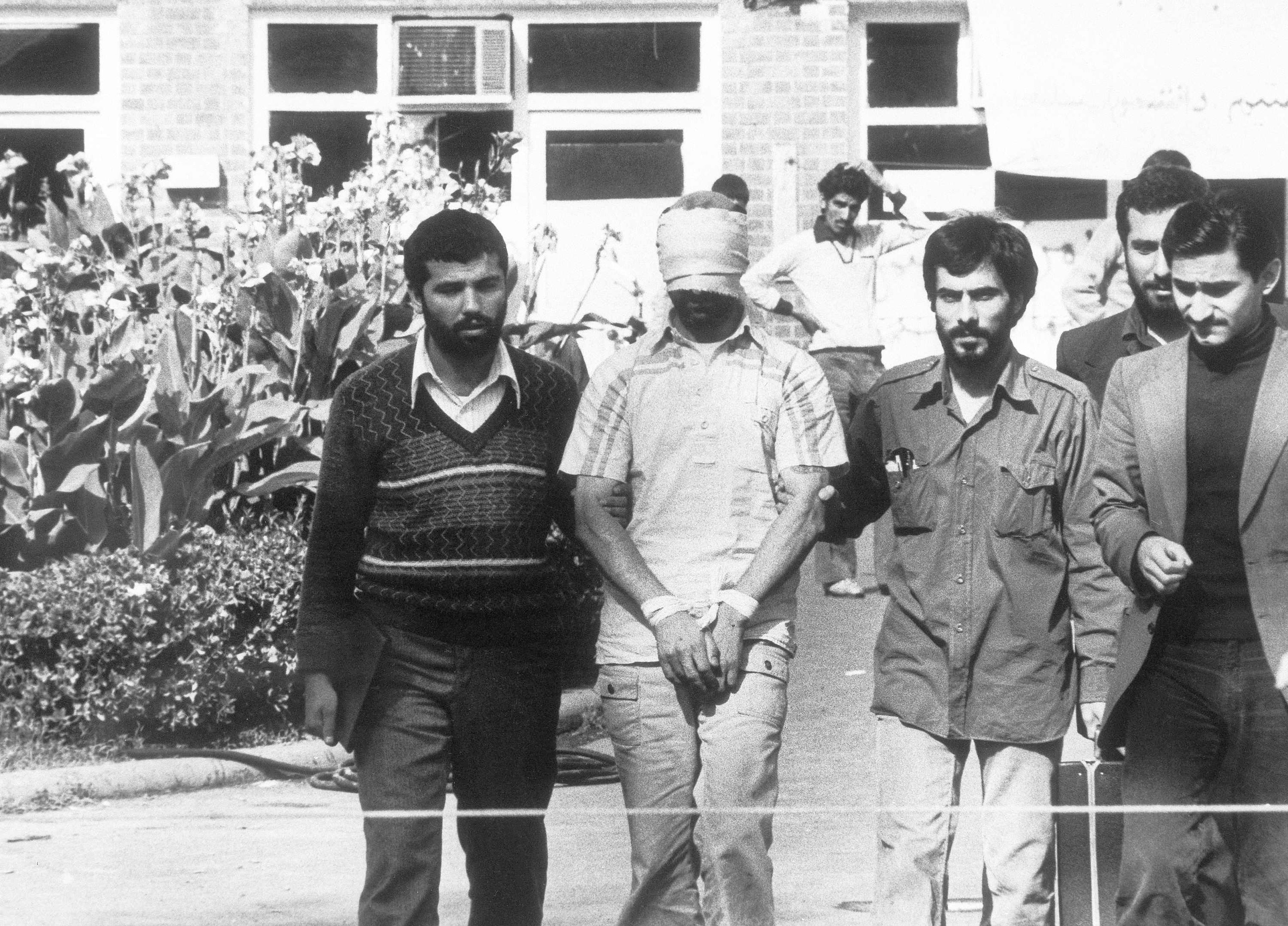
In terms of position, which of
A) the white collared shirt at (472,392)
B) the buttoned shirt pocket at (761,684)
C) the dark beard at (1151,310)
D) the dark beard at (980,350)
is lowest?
the buttoned shirt pocket at (761,684)

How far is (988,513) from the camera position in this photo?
4.90 metres

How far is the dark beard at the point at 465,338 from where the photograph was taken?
16.1 feet

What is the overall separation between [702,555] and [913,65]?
9.40m

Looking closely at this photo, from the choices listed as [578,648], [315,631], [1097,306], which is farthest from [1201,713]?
[578,648]

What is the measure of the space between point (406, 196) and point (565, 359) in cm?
136

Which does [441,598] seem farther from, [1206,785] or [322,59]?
[322,59]

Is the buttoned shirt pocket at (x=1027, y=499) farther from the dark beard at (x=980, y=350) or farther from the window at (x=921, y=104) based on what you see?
the window at (x=921, y=104)

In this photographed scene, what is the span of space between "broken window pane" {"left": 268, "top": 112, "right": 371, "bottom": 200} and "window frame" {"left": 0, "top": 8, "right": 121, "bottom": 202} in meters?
1.00

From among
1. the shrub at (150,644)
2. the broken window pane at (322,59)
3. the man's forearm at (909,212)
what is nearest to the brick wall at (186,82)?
the broken window pane at (322,59)

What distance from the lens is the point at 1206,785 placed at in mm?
4496

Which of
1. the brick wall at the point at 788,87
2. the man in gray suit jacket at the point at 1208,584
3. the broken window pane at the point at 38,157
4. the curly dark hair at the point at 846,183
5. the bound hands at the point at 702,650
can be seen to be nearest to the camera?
the man in gray suit jacket at the point at 1208,584

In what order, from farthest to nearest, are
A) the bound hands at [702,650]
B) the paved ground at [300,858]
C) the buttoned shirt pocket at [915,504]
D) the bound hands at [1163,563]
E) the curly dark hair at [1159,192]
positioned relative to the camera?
the paved ground at [300,858], the curly dark hair at [1159,192], the buttoned shirt pocket at [915,504], the bound hands at [702,650], the bound hands at [1163,563]

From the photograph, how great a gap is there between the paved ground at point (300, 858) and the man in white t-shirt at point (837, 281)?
338 centimetres

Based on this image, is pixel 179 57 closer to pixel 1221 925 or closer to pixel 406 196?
pixel 406 196
